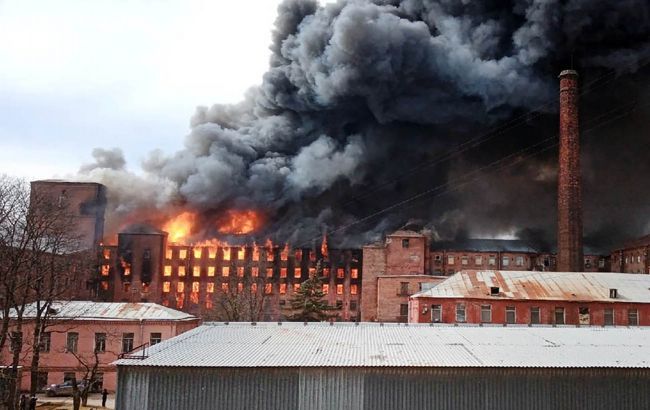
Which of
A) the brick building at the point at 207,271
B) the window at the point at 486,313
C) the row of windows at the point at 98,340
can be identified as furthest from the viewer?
the brick building at the point at 207,271

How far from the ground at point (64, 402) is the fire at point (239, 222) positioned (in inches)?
1663

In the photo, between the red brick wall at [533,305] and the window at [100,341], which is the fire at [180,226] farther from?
the red brick wall at [533,305]

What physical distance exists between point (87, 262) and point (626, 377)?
164 ft

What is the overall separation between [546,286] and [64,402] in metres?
29.5

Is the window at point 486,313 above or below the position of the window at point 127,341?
above

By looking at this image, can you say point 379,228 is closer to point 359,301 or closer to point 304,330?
point 359,301

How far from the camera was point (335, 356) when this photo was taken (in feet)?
71.3

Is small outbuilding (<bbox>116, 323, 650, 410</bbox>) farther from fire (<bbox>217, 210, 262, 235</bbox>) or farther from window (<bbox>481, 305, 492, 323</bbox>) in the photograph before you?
fire (<bbox>217, 210, 262, 235</bbox>)

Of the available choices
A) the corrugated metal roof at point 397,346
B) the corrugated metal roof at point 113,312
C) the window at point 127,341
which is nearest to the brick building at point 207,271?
the corrugated metal roof at point 113,312

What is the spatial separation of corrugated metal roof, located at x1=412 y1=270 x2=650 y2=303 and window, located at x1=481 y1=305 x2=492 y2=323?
71 centimetres

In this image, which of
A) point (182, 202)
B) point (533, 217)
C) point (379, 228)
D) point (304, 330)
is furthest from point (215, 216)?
point (304, 330)

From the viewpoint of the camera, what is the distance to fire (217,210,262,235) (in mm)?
76938

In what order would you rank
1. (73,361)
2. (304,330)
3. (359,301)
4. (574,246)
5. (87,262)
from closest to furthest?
(304,330)
(73,361)
(574,246)
(87,262)
(359,301)

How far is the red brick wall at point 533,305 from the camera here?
40.3 m
